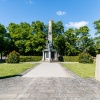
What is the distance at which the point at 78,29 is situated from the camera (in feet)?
176

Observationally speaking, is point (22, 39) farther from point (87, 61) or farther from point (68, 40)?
point (87, 61)

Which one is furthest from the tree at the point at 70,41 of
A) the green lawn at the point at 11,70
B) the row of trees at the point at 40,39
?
the green lawn at the point at 11,70

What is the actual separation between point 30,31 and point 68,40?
1077cm

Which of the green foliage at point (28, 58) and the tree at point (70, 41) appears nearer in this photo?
the green foliage at point (28, 58)

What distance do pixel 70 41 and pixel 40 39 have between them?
30.5ft

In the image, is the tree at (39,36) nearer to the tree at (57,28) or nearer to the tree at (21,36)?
the tree at (21,36)

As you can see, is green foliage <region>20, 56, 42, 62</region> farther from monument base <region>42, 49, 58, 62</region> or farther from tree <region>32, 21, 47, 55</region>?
tree <region>32, 21, 47, 55</region>

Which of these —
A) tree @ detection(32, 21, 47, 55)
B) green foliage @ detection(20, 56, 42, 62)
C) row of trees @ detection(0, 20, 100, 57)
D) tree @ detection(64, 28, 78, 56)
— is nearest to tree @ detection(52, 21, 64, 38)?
row of trees @ detection(0, 20, 100, 57)

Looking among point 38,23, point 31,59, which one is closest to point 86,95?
point 31,59

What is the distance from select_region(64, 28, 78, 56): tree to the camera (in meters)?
51.9

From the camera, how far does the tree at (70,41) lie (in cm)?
5191

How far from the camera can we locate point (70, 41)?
178 ft

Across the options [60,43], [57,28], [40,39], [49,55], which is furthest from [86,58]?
[57,28]

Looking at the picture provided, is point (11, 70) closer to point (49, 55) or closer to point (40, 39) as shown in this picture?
point (49, 55)
